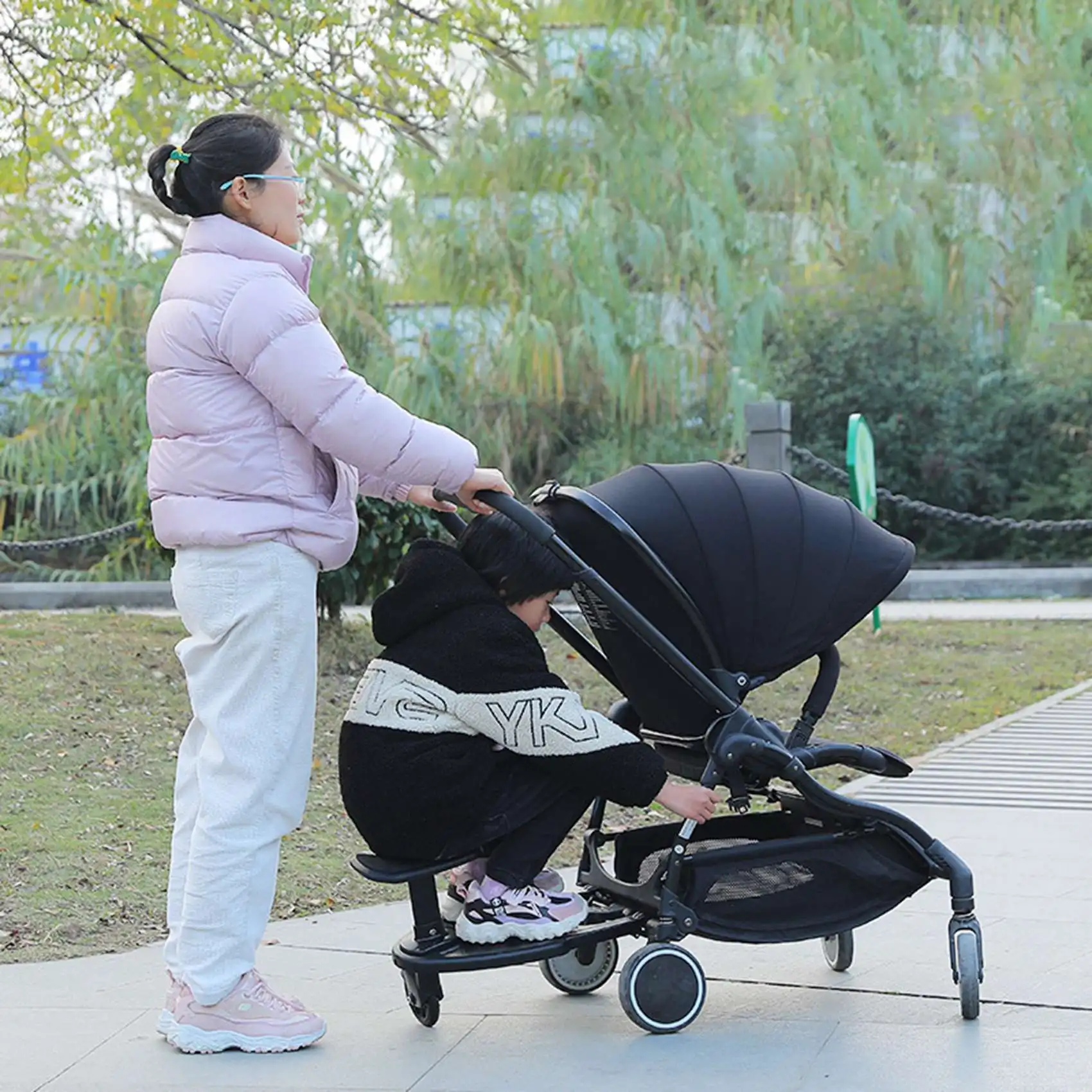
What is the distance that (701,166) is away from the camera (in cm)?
1802

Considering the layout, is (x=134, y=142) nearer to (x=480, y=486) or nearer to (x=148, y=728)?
(x=148, y=728)

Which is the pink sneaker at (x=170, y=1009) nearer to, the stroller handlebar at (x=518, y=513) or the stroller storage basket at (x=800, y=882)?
the stroller storage basket at (x=800, y=882)

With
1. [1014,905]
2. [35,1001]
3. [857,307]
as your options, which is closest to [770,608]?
[1014,905]

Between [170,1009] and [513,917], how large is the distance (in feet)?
2.31

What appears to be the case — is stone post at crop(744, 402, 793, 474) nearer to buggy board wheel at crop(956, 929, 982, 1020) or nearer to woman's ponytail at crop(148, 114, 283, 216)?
buggy board wheel at crop(956, 929, 982, 1020)

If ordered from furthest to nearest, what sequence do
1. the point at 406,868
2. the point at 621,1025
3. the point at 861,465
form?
the point at 861,465, the point at 621,1025, the point at 406,868

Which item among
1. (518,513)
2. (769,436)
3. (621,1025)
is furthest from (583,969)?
(769,436)

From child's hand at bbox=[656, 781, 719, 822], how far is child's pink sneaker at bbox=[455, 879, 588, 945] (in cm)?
31

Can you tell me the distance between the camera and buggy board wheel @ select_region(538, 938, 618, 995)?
376cm

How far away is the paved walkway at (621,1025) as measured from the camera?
10.4 ft

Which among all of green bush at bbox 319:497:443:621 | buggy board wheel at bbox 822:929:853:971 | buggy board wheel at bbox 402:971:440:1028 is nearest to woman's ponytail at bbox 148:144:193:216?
buggy board wheel at bbox 402:971:440:1028

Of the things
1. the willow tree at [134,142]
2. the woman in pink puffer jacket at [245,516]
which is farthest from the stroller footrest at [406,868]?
the willow tree at [134,142]

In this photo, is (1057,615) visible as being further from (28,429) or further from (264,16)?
(28,429)

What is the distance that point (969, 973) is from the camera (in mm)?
3482
